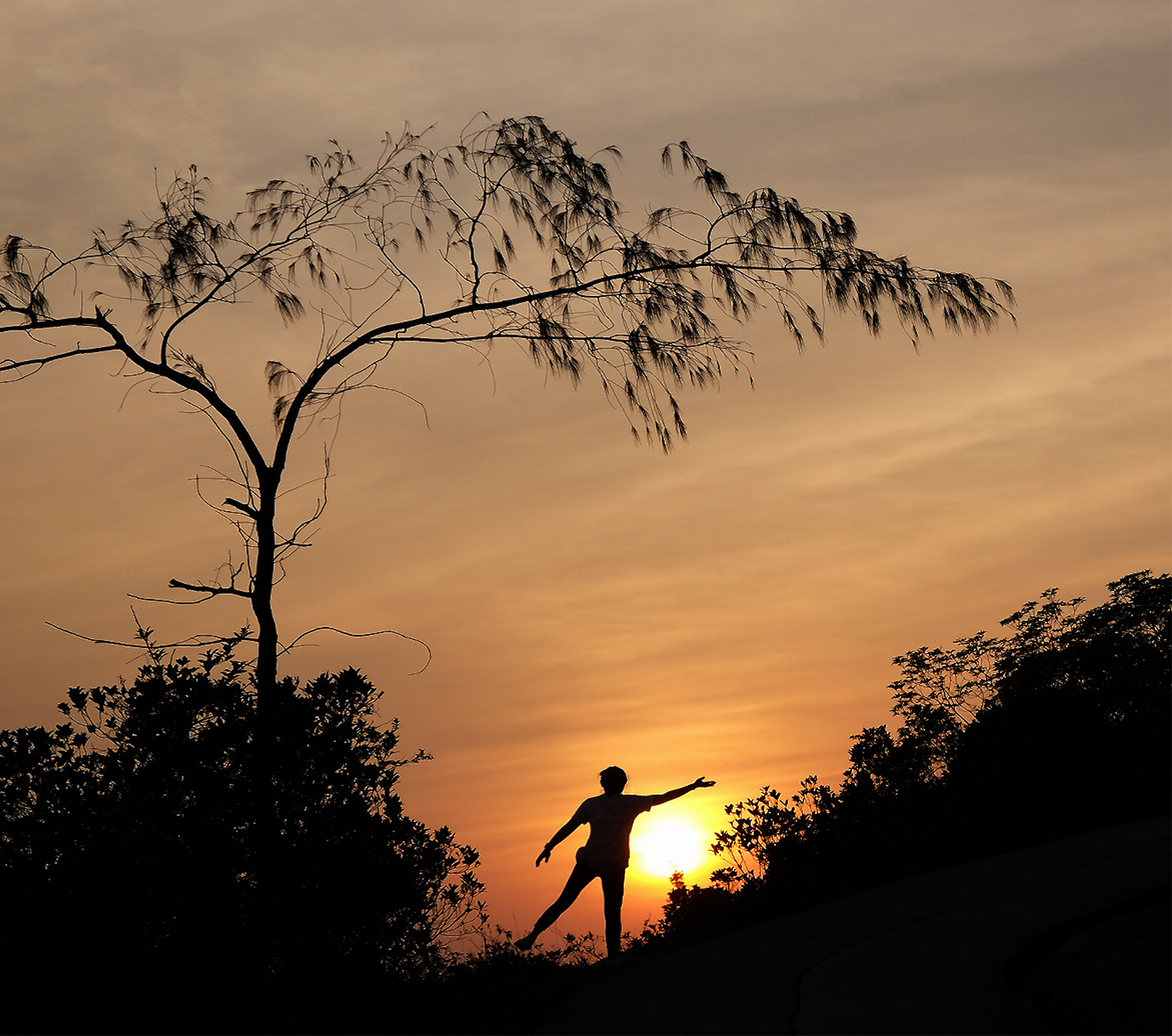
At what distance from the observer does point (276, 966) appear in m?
8.98

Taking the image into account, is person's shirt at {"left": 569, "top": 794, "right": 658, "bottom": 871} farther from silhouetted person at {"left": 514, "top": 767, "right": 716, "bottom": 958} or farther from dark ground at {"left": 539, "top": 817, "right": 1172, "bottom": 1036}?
dark ground at {"left": 539, "top": 817, "right": 1172, "bottom": 1036}

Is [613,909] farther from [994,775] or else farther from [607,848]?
[994,775]

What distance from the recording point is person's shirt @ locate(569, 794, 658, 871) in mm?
10586

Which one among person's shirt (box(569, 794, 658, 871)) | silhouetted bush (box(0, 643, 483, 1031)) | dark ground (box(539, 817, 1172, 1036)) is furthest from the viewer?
person's shirt (box(569, 794, 658, 871))

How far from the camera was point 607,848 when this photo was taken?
1057cm

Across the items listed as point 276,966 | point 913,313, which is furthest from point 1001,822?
point 276,966

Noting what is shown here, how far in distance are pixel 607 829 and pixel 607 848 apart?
0.15 metres

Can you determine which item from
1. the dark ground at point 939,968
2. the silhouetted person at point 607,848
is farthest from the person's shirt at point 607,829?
the dark ground at point 939,968

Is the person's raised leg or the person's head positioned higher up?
the person's head

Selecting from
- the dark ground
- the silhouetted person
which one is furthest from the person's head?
the dark ground

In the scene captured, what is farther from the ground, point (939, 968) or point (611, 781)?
point (611, 781)

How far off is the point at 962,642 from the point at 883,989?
47.3ft

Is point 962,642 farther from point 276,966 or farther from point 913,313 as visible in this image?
point 276,966

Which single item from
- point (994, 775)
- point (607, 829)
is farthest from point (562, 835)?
point (994, 775)
